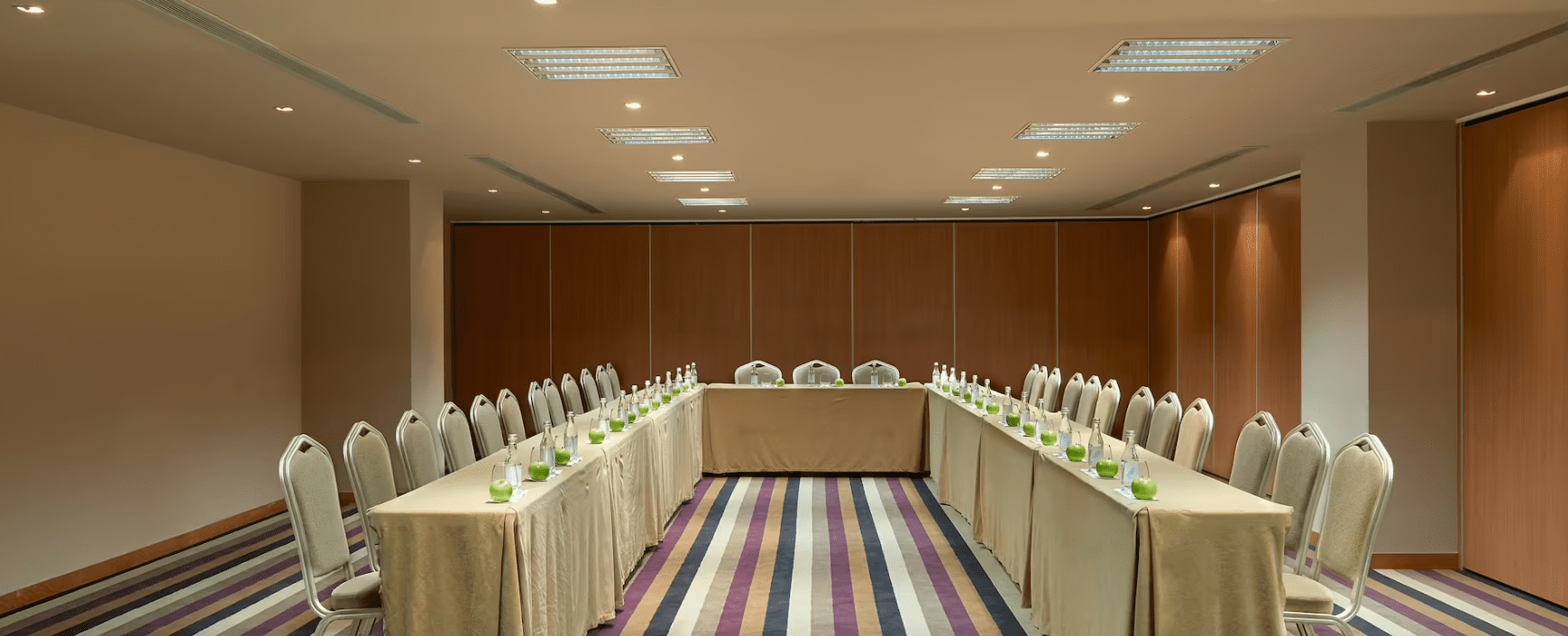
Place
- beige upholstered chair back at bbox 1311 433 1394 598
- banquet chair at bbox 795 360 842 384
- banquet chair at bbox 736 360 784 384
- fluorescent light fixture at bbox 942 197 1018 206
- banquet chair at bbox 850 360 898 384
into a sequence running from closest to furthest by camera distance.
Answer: beige upholstered chair back at bbox 1311 433 1394 598 → fluorescent light fixture at bbox 942 197 1018 206 → banquet chair at bbox 736 360 784 384 → banquet chair at bbox 795 360 842 384 → banquet chair at bbox 850 360 898 384

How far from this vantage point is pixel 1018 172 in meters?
7.63

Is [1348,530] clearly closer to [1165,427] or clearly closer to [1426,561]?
[1165,427]

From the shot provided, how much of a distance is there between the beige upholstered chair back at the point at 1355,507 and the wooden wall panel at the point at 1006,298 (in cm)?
771

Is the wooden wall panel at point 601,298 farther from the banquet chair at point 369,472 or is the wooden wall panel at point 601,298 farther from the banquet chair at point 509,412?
the banquet chair at point 369,472

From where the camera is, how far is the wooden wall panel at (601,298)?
11.4 meters

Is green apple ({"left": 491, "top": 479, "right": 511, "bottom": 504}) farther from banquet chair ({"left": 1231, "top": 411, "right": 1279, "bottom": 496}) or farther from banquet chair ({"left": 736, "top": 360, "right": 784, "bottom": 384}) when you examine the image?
banquet chair ({"left": 736, "top": 360, "right": 784, "bottom": 384})

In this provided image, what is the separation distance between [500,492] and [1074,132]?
170 inches

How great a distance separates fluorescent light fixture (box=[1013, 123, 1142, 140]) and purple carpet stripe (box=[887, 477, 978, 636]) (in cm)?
269

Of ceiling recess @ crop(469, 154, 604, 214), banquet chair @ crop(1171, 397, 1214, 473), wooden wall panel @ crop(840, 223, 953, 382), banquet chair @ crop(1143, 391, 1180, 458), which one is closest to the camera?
banquet chair @ crop(1171, 397, 1214, 473)

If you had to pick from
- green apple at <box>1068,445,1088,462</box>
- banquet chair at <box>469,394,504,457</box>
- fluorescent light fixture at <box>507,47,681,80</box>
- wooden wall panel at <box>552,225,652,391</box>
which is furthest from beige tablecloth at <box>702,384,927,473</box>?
fluorescent light fixture at <box>507,47,681,80</box>

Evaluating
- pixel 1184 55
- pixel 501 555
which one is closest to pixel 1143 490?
pixel 1184 55

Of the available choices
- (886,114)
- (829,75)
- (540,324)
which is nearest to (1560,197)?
(886,114)

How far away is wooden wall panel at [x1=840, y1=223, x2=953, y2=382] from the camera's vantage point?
11344 mm

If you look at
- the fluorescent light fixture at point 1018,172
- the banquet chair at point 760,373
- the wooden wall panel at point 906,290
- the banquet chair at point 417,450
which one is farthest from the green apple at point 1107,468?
the wooden wall panel at point 906,290
